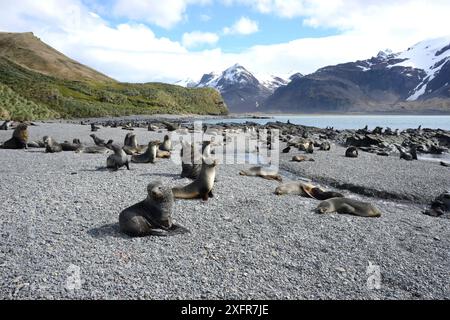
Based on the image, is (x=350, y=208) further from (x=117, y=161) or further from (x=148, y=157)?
(x=148, y=157)

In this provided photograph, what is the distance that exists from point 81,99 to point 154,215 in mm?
64895

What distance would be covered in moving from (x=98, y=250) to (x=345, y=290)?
12.6 feet

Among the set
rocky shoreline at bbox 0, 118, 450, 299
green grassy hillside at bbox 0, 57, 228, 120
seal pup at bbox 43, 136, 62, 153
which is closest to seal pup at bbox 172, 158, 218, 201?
rocky shoreline at bbox 0, 118, 450, 299

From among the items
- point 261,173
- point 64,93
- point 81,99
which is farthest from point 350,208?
point 64,93

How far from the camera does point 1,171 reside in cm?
1236

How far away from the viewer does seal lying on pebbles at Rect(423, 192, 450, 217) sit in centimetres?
1013

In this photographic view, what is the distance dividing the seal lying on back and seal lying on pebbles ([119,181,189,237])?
12.4 feet

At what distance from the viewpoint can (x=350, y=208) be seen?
9.42m

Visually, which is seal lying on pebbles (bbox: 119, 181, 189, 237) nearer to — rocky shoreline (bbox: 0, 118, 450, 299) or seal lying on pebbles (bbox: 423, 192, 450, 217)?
rocky shoreline (bbox: 0, 118, 450, 299)

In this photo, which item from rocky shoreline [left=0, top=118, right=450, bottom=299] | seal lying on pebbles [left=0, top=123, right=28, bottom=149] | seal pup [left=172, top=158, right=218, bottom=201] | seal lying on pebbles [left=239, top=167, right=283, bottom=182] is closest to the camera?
rocky shoreline [left=0, top=118, right=450, bottom=299]

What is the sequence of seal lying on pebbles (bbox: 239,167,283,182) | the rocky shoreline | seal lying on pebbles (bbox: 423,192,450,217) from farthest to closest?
1. seal lying on pebbles (bbox: 239,167,283,182)
2. seal lying on pebbles (bbox: 423,192,450,217)
3. the rocky shoreline

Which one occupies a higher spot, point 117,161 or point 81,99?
point 81,99
